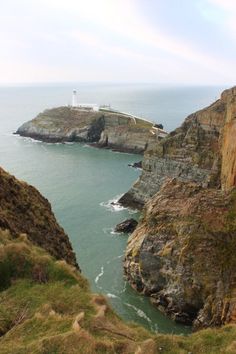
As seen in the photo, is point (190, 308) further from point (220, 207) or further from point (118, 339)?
point (118, 339)

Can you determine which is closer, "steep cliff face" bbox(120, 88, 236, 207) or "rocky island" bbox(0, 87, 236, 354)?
"rocky island" bbox(0, 87, 236, 354)

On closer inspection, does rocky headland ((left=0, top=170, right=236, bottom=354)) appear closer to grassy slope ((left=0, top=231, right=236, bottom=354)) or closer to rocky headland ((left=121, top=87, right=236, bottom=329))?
grassy slope ((left=0, top=231, right=236, bottom=354))

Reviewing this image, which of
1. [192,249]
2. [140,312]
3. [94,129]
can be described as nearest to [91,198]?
[192,249]

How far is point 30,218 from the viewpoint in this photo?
34188 millimetres

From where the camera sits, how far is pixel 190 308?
39.8 metres

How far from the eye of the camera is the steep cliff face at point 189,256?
38.4m

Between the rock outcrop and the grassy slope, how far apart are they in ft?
321

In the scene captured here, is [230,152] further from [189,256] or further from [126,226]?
[126,226]

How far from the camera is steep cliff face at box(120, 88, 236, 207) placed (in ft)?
232

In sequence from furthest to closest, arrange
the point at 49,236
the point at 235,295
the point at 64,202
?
the point at 64,202 < the point at 235,295 < the point at 49,236

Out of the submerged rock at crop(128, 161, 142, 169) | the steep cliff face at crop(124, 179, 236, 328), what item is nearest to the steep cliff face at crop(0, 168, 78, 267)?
the steep cliff face at crop(124, 179, 236, 328)

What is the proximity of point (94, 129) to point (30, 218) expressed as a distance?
353 feet

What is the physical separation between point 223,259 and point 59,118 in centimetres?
11525

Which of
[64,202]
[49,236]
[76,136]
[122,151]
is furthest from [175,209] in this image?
[76,136]
